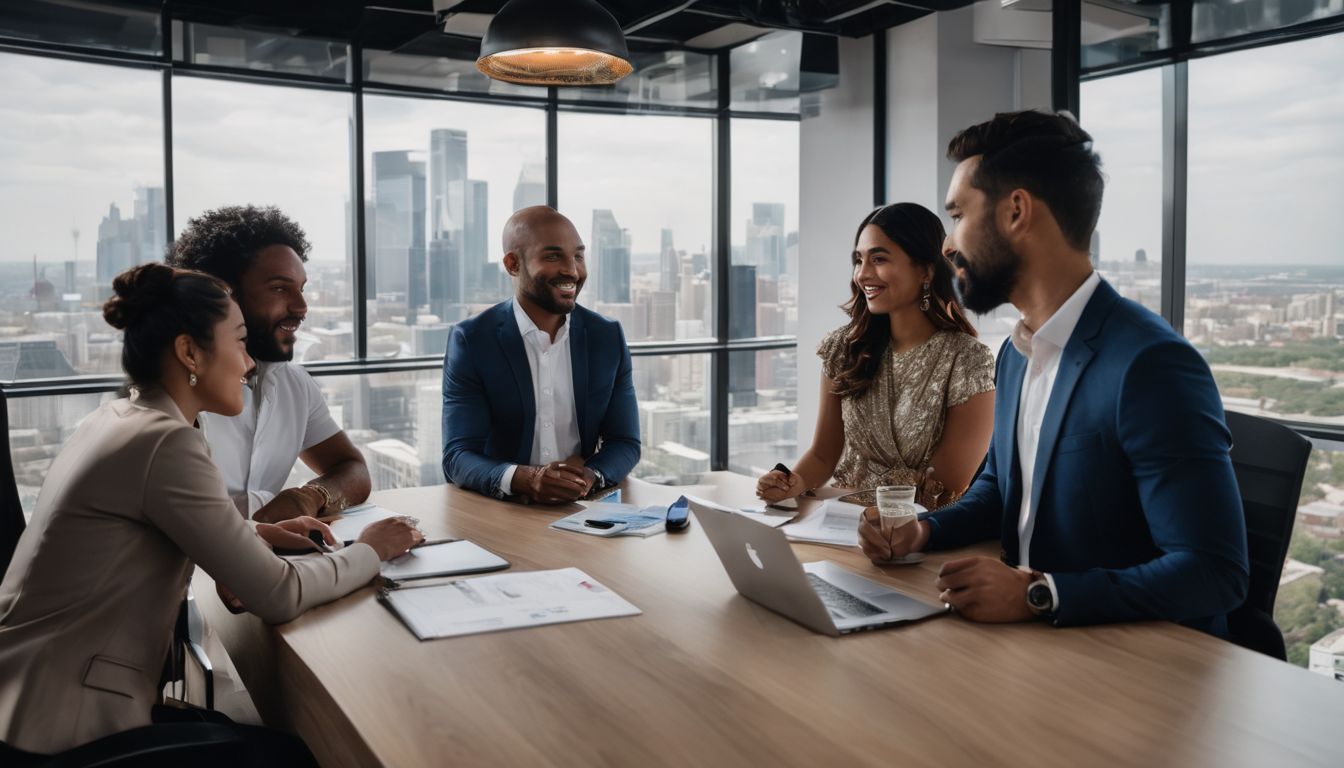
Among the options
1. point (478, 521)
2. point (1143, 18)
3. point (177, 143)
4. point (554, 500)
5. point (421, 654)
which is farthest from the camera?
point (177, 143)

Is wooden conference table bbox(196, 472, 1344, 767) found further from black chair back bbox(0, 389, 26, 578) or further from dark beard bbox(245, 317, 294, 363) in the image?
dark beard bbox(245, 317, 294, 363)

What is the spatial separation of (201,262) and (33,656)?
1.54m

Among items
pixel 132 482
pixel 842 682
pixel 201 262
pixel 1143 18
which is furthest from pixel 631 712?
pixel 1143 18

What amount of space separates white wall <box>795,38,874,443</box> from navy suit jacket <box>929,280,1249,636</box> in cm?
405

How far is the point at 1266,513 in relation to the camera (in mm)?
2047

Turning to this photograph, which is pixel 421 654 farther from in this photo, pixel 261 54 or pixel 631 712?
pixel 261 54

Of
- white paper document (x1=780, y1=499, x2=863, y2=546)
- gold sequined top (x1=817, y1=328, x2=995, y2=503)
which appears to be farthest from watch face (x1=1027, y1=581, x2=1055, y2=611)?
gold sequined top (x1=817, y1=328, x2=995, y2=503)

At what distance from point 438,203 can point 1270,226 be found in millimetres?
4108

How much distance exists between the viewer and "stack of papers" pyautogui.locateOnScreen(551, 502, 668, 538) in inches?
93.5

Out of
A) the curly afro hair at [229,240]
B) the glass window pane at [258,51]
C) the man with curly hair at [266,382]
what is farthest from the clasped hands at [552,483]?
the glass window pane at [258,51]

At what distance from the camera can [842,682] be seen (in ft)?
4.78

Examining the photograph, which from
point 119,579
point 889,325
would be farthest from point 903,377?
point 119,579

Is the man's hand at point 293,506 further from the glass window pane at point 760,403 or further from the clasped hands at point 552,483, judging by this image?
the glass window pane at point 760,403

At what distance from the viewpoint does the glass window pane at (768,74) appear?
5922 millimetres
